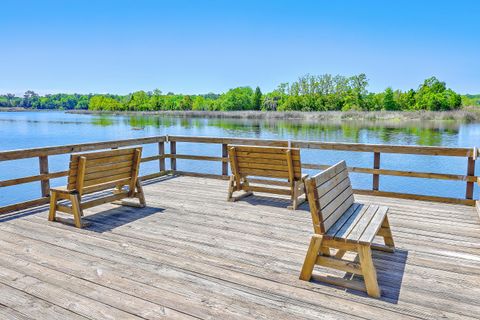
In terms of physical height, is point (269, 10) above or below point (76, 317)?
above

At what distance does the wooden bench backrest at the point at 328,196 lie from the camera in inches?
104

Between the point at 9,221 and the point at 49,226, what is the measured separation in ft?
2.07

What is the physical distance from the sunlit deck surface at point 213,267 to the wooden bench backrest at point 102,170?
42cm

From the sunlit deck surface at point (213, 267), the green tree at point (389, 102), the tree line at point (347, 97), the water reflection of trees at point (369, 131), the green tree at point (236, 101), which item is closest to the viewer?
the sunlit deck surface at point (213, 267)

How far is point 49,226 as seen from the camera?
4.34 metres

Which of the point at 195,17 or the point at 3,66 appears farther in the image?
the point at 3,66

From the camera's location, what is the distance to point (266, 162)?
5.19 meters

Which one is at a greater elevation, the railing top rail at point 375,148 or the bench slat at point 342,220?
the railing top rail at point 375,148

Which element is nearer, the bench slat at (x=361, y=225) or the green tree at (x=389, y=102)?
the bench slat at (x=361, y=225)

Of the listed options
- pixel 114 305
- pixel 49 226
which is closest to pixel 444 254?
pixel 114 305

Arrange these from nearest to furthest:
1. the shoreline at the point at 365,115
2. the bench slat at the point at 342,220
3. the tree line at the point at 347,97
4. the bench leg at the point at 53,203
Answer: the bench slat at the point at 342,220, the bench leg at the point at 53,203, the shoreline at the point at 365,115, the tree line at the point at 347,97

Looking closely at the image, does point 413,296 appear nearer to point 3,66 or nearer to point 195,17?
point 195,17

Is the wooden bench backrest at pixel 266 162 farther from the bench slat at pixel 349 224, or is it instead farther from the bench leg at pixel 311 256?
the bench leg at pixel 311 256

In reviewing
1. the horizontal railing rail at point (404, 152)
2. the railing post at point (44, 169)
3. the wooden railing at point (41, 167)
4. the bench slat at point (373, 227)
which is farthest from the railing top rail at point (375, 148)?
the railing post at point (44, 169)
